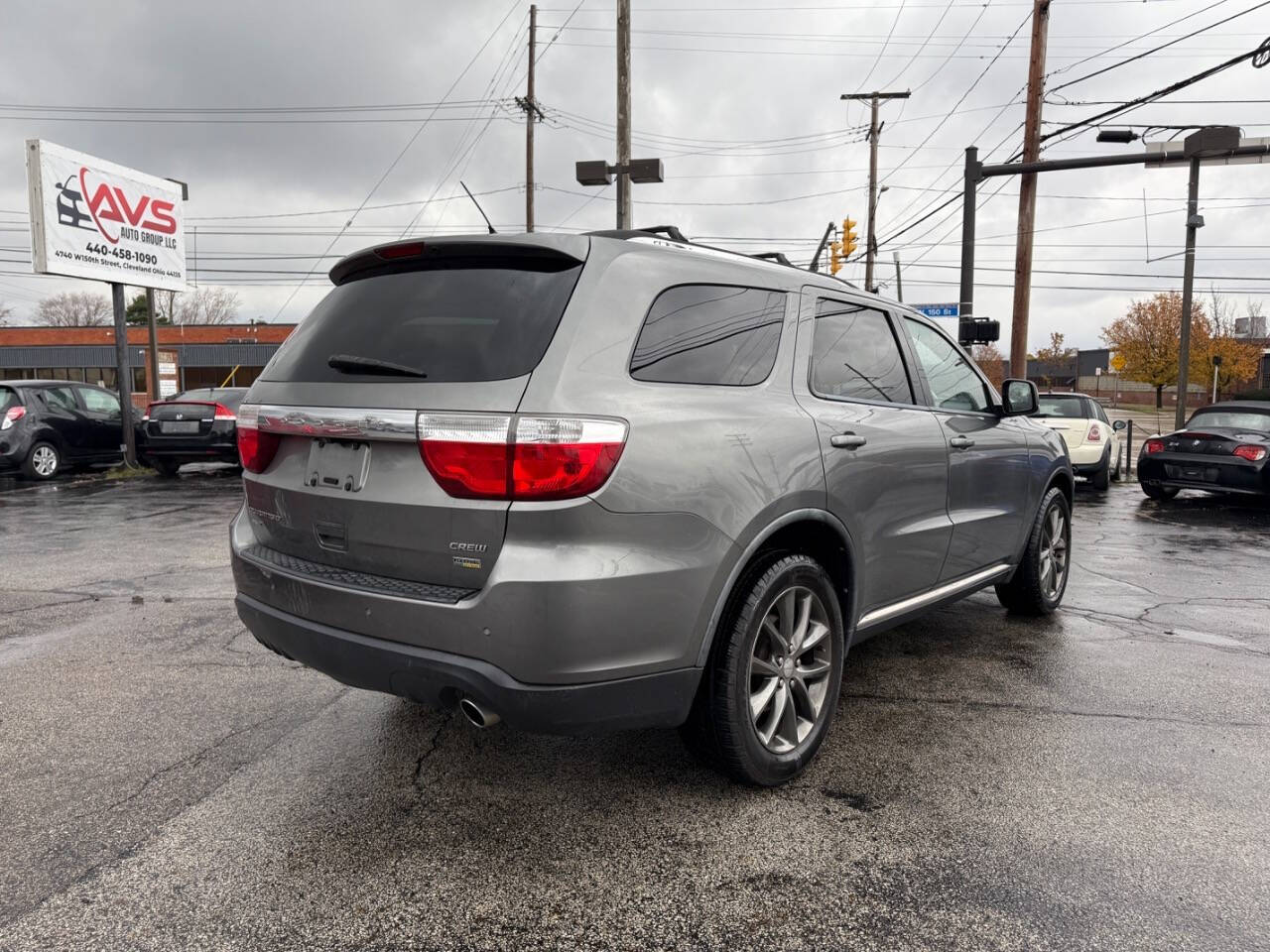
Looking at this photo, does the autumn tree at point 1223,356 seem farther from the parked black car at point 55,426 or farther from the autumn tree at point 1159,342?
the parked black car at point 55,426

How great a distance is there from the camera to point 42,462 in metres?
13.4

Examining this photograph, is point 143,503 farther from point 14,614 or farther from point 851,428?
point 851,428

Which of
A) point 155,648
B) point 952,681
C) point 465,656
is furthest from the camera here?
point 155,648

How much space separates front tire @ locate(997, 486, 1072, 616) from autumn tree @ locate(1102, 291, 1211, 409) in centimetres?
5517

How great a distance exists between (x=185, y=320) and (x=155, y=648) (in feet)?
288

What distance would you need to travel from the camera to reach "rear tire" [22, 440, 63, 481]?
13.1 meters

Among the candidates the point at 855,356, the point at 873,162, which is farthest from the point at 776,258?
the point at 873,162

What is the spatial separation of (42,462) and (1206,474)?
55.8 ft

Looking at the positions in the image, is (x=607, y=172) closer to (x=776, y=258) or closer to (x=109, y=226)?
(x=109, y=226)

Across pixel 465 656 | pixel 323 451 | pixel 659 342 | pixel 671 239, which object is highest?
pixel 671 239

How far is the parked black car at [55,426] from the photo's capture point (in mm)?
12891

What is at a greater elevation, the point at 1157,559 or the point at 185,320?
the point at 185,320

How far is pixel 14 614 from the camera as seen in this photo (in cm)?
537

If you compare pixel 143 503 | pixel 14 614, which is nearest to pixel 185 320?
pixel 143 503
